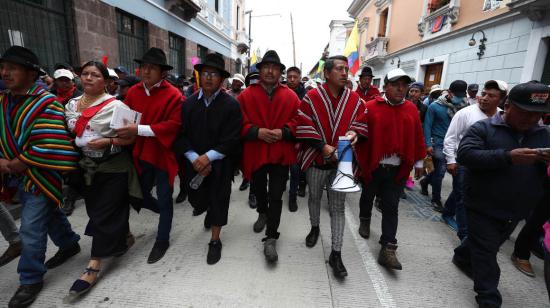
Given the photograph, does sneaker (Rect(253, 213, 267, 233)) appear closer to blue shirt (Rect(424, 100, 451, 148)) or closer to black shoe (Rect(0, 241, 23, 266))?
black shoe (Rect(0, 241, 23, 266))

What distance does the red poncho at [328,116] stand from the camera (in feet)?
8.38

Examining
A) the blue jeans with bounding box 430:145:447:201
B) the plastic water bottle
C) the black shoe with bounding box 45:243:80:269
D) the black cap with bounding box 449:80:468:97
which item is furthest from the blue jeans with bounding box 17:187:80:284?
the black cap with bounding box 449:80:468:97

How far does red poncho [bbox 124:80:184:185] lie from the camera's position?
8.54 ft

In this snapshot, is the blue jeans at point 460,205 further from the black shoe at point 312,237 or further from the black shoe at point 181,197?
the black shoe at point 181,197

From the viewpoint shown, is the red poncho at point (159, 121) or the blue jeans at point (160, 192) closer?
the red poncho at point (159, 121)

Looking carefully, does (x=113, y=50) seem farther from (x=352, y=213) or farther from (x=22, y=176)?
(x=352, y=213)

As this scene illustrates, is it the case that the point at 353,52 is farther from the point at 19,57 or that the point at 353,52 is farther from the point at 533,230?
the point at 19,57

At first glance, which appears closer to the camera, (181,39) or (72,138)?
(72,138)

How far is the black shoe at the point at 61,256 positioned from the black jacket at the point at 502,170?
12.5ft

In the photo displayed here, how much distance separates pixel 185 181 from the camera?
2.93 meters

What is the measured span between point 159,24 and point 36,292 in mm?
9372

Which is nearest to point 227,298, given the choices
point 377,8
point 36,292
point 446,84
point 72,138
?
point 36,292

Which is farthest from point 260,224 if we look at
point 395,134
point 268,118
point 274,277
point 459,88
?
point 459,88

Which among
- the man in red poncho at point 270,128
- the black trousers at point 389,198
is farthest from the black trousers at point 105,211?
the black trousers at point 389,198
